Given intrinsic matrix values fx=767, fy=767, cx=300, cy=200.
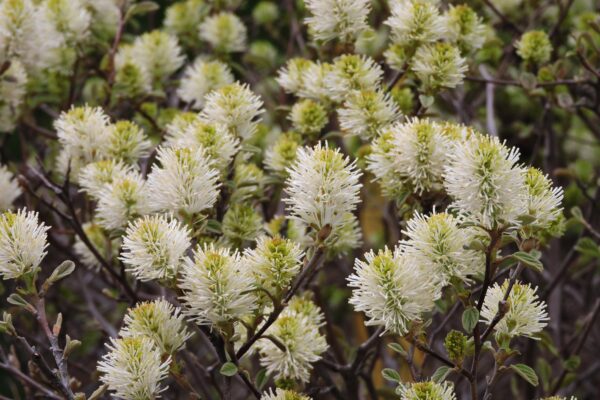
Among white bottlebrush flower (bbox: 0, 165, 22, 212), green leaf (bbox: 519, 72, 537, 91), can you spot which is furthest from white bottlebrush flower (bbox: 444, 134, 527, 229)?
white bottlebrush flower (bbox: 0, 165, 22, 212)

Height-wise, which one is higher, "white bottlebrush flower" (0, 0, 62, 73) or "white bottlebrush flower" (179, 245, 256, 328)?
"white bottlebrush flower" (0, 0, 62, 73)

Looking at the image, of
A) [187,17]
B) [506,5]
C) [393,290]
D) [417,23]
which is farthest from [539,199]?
[187,17]

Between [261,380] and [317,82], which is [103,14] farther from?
[261,380]

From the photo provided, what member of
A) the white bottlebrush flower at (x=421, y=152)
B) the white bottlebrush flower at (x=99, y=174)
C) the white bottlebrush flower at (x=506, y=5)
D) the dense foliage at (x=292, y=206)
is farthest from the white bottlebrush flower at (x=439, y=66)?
the white bottlebrush flower at (x=506, y=5)

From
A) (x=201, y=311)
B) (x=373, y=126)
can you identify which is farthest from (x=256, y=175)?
(x=201, y=311)

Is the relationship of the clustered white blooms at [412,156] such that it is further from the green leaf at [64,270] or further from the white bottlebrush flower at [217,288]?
the green leaf at [64,270]

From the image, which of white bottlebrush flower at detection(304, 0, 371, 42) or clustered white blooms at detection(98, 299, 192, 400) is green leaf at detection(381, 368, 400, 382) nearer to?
clustered white blooms at detection(98, 299, 192, 400)
